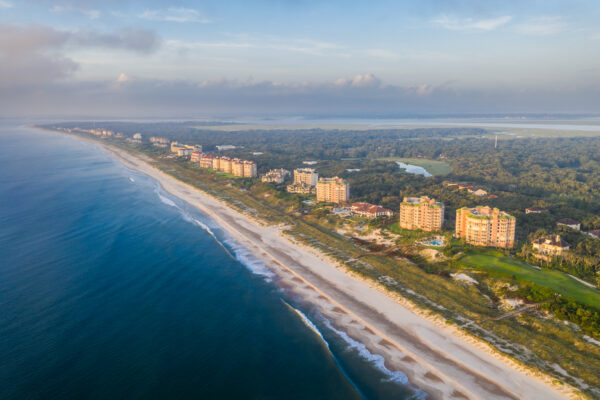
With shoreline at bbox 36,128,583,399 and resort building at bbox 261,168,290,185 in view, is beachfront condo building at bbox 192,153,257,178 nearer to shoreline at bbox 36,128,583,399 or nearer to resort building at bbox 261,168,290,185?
resort building at bbox 261,168,290,185

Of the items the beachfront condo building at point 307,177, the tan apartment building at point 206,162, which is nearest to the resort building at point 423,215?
the beachfront condo building at point 307,177

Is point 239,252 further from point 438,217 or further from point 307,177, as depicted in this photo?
point 307,177

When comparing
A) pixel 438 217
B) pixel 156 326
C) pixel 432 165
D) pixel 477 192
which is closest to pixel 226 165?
pixel 477 192

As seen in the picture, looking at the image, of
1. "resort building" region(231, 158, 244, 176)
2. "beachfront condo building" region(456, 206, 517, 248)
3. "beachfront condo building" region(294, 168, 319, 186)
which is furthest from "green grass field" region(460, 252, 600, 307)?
"resort building" region(231, 158, 244, 176)

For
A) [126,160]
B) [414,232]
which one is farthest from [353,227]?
[126,160]

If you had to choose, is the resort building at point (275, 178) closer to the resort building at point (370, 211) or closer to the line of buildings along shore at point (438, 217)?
the line of buildings along shore at point (438, 217)

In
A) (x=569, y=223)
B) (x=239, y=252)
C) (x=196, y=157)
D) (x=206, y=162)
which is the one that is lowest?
(x=239, y=252)

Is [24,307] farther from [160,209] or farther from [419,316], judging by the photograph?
[160,209]
